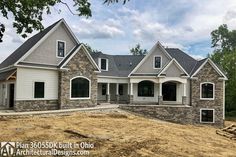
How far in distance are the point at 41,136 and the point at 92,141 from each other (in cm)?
248

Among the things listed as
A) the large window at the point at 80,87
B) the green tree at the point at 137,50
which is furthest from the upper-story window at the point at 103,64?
the green tree at the point at 137,50

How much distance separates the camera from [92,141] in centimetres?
1150

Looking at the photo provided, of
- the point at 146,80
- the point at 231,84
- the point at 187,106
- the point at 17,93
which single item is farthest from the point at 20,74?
the point at 231,84

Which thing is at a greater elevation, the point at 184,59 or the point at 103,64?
the point at 184,59

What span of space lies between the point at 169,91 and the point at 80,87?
37.6 feet

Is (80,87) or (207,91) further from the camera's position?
(207,91)

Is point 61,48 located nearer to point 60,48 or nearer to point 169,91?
point 60,48

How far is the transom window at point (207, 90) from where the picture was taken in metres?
29.0

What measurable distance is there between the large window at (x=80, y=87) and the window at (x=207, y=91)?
41.0 ft

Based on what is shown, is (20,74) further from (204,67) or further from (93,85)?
(204,67)

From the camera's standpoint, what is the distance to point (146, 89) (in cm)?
3112

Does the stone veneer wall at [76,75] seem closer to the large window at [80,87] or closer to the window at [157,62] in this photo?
the large window at [80,87]

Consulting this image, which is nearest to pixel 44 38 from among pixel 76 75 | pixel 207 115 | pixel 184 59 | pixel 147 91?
pixel 76 75

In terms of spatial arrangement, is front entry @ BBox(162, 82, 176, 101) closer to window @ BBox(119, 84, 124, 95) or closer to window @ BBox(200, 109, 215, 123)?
window @ BBox(200, 109, 215, 123)
